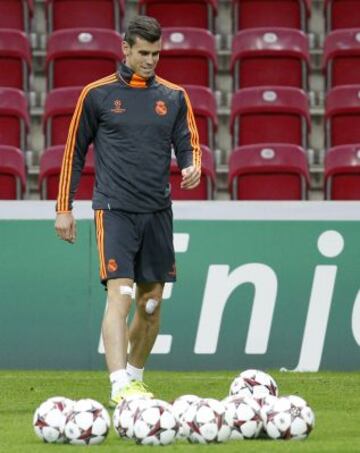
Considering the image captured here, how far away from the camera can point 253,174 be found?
1092 centimetres

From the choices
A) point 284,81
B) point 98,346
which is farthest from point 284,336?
point 284,81

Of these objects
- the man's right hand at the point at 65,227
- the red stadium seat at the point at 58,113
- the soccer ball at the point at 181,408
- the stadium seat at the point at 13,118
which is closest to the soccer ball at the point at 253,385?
the soccer ball at the point at 181,408

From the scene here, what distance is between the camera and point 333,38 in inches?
478

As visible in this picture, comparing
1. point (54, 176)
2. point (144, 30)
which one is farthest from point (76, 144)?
point (54, 176)

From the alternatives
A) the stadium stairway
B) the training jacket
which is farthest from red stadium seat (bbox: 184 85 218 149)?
the training jacket

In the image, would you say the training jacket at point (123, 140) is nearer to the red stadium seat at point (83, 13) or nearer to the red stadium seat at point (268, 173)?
the red stadium seat at point (268, 173)

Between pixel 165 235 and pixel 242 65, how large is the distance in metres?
5.49

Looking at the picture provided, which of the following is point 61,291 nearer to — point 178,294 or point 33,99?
point 178,294

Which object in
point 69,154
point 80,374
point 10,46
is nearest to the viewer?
point 69,154

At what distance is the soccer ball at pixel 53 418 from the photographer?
5191 mm

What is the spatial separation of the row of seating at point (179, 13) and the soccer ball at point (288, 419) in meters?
7.55

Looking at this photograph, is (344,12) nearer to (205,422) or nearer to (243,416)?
(243,416)

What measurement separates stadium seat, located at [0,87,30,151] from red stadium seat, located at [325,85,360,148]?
2340 mm

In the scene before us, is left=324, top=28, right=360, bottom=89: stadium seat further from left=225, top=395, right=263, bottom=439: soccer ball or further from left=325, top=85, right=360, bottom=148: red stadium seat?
left=225, top=395, right=263, bottom=439: soccer ball
